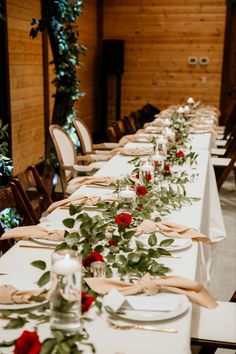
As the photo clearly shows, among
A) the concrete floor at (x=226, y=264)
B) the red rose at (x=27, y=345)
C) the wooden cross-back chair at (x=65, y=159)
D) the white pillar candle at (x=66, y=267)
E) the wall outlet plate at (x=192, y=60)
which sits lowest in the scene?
the concrete floor at (x=226, y=264)

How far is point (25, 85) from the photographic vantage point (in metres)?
5.53

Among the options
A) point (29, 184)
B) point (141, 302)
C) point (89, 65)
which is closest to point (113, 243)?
point (141, 302)

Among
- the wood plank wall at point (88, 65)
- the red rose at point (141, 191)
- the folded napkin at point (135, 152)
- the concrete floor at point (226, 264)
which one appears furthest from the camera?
the wood plank wall at point (88, 65)

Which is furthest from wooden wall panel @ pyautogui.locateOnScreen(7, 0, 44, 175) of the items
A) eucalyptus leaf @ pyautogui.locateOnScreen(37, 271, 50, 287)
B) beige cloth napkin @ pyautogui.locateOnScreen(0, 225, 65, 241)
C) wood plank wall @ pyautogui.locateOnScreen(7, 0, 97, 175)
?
eucalyptus leaf @ pyautogui.locateOnScreen(37, 271, 50, 287)

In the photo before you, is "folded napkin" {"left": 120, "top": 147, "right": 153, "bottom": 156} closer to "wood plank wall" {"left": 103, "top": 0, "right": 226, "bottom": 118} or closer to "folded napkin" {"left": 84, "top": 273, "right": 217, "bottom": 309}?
"folded napkin" {"left": 84, "top": 273, "right": 217, "bottom": 309}

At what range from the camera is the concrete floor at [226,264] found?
10.1 feet

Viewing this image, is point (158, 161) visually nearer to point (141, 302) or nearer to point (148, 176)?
point (148, 176)

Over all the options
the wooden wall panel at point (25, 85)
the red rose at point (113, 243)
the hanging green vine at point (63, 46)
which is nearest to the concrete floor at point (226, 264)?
the red rose at point (113, 243)

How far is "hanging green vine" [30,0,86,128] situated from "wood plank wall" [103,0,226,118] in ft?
12.3

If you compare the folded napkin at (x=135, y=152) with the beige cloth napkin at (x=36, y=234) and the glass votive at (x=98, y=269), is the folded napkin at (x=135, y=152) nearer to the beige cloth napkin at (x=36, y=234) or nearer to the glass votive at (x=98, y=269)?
the beige cloth napkin at (x=36, y=234)

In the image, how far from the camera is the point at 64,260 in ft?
3.82

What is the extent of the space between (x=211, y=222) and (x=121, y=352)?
2234 millimetres

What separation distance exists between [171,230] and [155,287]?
A: 53 centimetres

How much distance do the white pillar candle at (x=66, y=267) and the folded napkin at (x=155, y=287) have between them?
257mm
